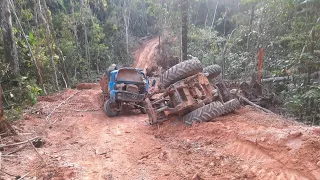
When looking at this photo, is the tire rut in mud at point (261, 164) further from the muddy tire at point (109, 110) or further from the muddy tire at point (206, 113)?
the muddy tire at point (109, 110)

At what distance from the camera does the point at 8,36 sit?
9289 millimetres

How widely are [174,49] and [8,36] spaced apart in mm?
20542

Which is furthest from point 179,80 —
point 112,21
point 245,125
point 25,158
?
point 112,21

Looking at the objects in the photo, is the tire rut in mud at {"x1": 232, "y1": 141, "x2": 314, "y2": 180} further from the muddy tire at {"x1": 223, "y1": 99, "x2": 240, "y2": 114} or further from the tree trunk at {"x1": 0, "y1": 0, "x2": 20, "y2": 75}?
the tree trunk at {"x1": 0, "y1": 0, "x2": 20, "y2": 75}

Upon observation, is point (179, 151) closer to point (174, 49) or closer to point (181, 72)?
point (181, 72)

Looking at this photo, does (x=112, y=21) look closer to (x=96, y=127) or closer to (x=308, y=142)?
(x=96, y=127)

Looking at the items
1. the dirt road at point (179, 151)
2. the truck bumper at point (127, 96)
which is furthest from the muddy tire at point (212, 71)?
the truck bumper at point (127, 96)

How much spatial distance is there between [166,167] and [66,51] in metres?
20.2

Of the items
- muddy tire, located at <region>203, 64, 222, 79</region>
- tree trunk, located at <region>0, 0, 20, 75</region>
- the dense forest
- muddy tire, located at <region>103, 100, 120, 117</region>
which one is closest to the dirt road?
muddy tire, located at <region>203, 64, 222, 79</region>

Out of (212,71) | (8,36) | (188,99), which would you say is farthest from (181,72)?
(8,36)

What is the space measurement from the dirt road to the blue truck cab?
199 centimetres

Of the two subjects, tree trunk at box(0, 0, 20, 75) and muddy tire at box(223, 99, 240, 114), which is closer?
muddy tire at box(223, 99, 240, 114)

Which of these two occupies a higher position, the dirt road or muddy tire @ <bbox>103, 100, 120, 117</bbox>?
the dirt road

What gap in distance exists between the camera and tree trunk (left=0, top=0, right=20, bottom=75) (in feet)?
29.7
